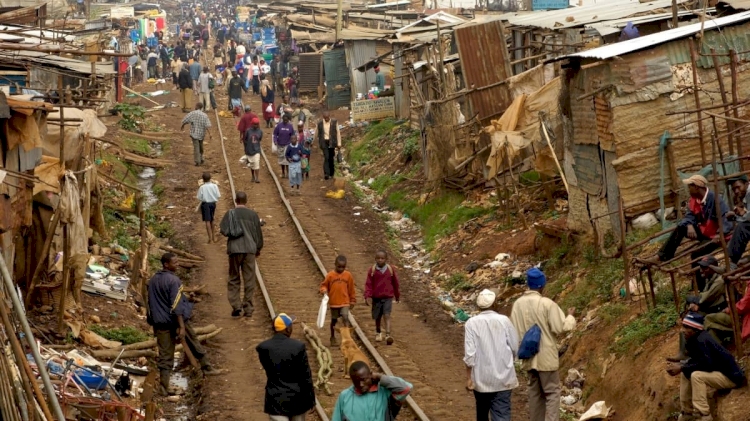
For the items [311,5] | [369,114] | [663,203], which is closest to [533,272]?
[663,203]

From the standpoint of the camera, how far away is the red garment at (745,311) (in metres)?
10.1

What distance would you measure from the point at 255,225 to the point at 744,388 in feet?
24.6

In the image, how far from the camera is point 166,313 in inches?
511

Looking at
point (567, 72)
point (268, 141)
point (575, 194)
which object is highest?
point (567, 72)

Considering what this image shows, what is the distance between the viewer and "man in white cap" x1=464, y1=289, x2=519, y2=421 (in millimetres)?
9922

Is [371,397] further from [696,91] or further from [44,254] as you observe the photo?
[44,254]

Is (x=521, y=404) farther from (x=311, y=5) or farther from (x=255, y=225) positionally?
(x=311, y=5)

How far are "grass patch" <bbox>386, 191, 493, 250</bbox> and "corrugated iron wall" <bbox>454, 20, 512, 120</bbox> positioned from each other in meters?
1.73

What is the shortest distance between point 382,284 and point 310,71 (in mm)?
26635

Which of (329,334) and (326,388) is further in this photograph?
(329,334)

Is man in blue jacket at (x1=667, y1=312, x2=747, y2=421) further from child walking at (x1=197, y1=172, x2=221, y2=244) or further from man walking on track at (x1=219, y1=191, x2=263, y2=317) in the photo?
child walking at (x1=197, y1=172, x2=221, y2=244)

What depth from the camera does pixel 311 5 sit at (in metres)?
50.5

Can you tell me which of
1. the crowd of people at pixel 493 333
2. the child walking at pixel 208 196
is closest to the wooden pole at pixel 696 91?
the crowd of people at pixel 493 333

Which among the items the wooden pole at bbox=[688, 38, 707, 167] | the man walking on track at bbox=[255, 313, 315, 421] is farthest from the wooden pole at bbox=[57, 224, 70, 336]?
the wooden pole at bbox=[688, 38, 707, 167]
